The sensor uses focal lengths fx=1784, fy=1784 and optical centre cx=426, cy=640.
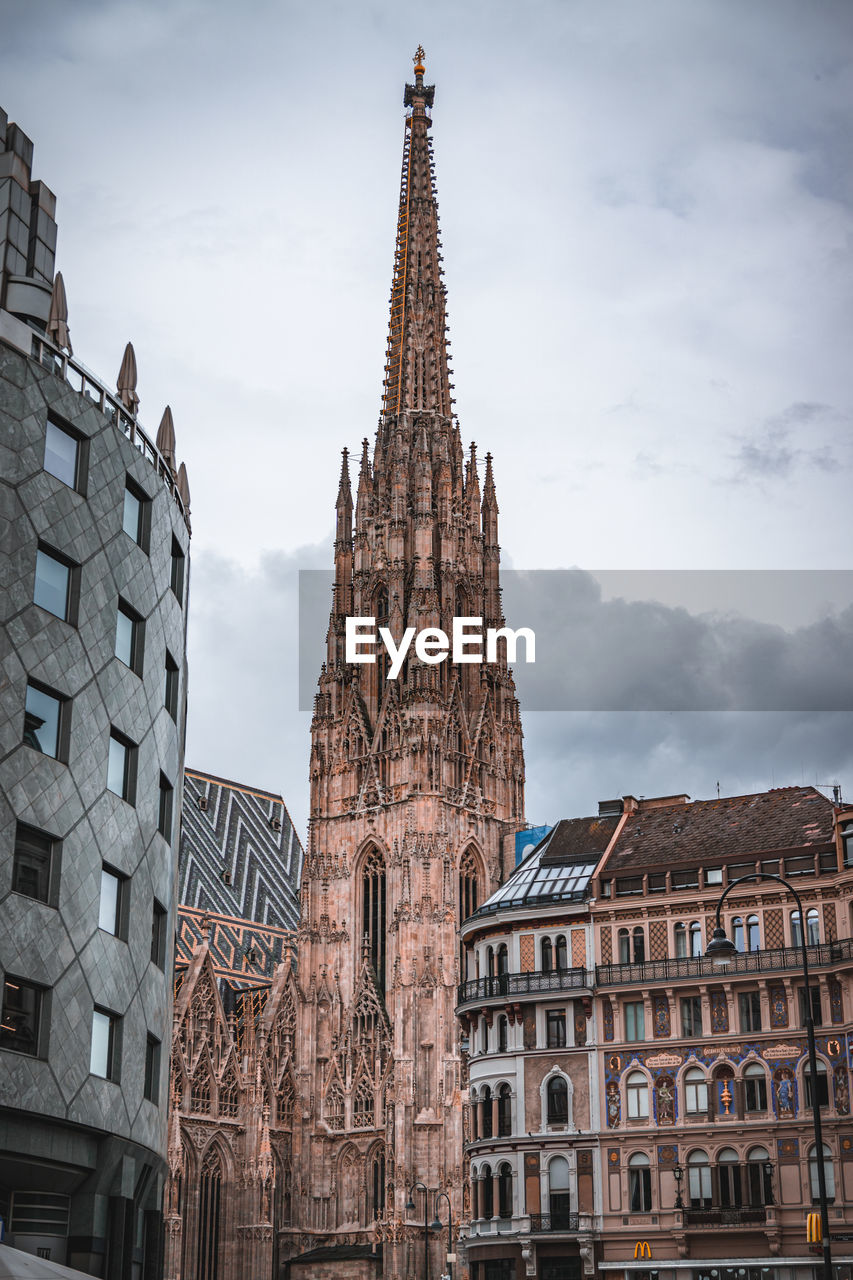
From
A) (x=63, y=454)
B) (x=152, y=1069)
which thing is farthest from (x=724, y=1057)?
(x=63, y=454)

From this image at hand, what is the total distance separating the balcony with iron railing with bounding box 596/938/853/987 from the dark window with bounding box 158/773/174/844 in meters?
15.9

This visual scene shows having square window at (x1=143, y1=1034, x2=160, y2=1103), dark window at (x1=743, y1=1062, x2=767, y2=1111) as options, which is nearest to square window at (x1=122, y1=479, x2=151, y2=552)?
square window at (x1=143, y1=1034, x2=160, y2=1103)

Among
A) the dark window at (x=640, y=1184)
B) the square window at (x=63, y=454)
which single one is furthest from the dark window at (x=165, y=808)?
the dark window at (x=640, y=1184)

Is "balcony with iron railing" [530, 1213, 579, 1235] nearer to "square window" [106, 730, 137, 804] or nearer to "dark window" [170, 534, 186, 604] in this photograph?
"square window" [106, 730, 137, 804]

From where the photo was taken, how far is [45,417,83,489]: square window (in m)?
42.0

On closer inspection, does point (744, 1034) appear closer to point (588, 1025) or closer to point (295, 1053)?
point (588, 1025)

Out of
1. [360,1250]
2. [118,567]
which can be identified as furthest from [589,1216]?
[360,1250]

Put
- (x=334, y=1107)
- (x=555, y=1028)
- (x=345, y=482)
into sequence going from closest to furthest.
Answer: (x=555, y=1028) < (x=334, y=1107) < (x=345, y=482)

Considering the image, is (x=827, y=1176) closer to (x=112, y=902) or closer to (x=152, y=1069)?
(x=152, y=1069)

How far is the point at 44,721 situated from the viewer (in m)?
40.5

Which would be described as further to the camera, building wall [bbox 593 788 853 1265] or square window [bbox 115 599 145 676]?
building wall [bbox 593 788 853 1265]

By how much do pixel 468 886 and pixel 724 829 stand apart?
45333 millimetres

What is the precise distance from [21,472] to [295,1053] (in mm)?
67169

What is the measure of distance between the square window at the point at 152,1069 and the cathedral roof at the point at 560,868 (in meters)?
16.5
